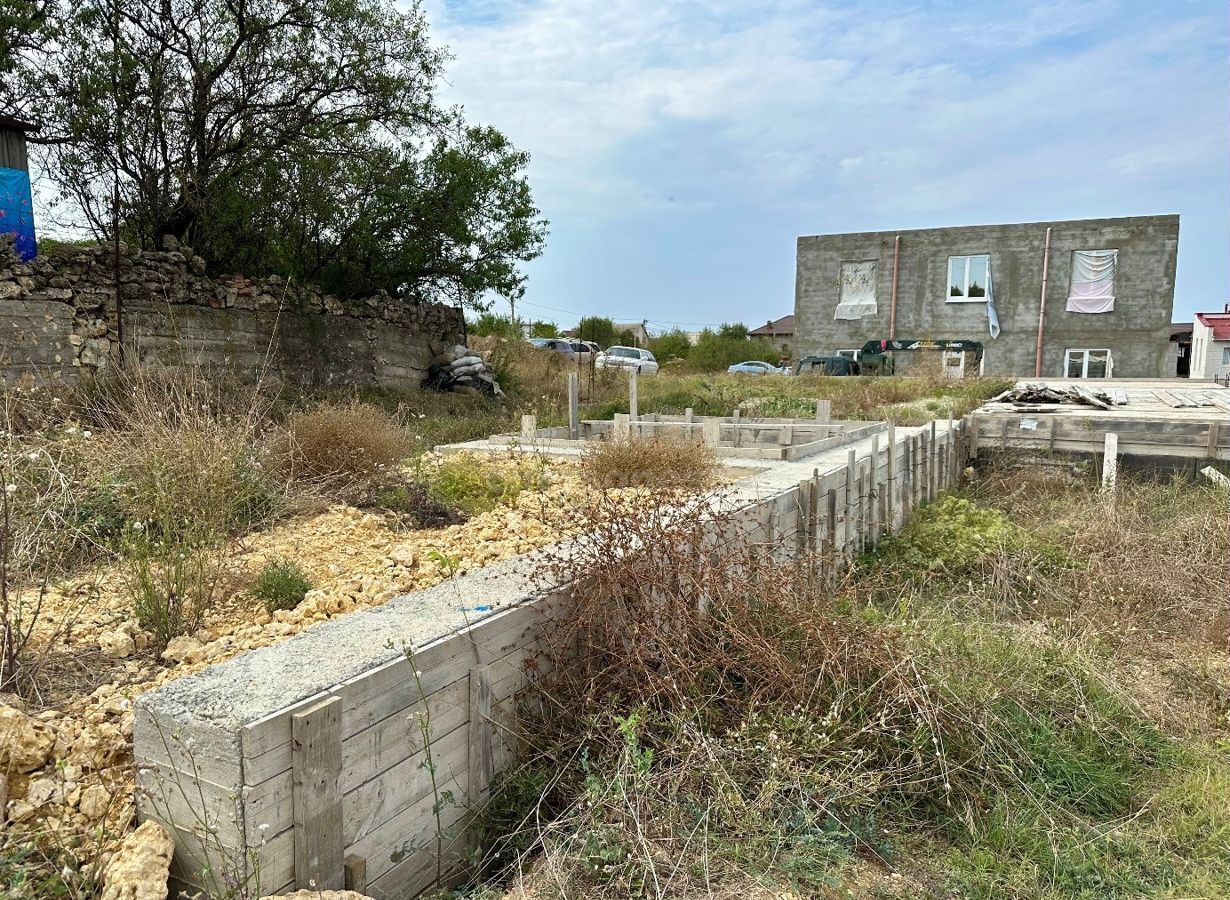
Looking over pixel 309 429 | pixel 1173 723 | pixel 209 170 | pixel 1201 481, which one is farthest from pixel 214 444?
pixel 1201 481

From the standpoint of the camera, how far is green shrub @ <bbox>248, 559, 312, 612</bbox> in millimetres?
3572

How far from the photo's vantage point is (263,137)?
442 inches

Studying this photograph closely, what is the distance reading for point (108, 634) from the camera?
317 centimetres

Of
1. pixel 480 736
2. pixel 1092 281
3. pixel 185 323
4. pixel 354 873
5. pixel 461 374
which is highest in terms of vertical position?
pixel 1092 281

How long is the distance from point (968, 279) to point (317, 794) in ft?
98.8

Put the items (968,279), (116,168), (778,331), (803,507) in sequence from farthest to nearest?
1. (778,331)
2. (968,279)
3. (116,168)
4. (803,507)

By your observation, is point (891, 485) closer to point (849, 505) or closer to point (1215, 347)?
point (849, 505)

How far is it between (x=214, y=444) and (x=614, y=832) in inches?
123

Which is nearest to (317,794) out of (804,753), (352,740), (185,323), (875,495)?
(352,740)

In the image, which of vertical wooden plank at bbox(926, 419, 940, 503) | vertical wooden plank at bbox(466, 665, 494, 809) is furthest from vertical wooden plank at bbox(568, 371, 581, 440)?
vertical wooden plank at bbox(466, 665, 494, 809)

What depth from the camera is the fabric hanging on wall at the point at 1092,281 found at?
2675 cm

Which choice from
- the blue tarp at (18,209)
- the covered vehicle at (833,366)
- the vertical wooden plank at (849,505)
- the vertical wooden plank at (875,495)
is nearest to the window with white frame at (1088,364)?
the covered vehicle at (833,366)

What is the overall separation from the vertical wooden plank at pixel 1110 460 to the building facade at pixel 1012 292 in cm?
1773

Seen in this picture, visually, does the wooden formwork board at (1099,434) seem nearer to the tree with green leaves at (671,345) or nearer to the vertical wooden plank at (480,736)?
the vertical wooden plank at (480,736)
